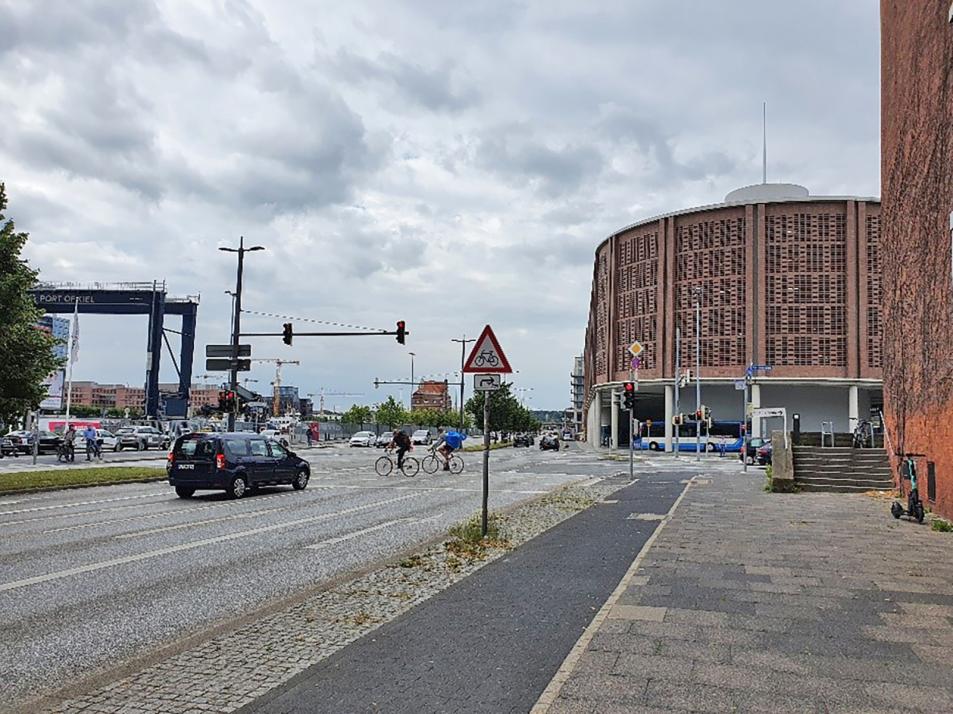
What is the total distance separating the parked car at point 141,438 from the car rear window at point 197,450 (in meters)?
31.9

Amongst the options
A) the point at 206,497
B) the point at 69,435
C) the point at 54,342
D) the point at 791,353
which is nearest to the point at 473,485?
the point at 206,497

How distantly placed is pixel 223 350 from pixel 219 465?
45.3 feet

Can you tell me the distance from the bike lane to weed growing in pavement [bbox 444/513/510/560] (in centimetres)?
55

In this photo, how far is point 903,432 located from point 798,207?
5607cm

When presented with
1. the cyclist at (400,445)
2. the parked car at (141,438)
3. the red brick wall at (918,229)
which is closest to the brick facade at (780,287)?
the parked car at (141,438)

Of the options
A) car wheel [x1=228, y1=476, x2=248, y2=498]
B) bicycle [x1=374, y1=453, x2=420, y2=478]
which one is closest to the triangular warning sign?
car wheel [x1=228, y1=476, x2=248, y2=498]

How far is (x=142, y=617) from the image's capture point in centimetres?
722

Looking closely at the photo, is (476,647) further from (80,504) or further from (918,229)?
(918,229)

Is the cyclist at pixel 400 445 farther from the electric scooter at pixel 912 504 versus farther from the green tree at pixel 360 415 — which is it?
the green tree at pixel 360 415

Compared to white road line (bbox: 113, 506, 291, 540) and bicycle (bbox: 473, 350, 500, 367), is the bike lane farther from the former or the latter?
white road line (bbox: 113, 506, 291, 540)

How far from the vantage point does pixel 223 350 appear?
3228 centimetres

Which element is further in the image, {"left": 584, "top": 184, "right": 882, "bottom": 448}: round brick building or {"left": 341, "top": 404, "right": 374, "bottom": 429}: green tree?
{"left": 341, "top": 404, "right": 374, "bottom": 429}: green tree

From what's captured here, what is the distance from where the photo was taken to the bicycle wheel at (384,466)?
1088 inches

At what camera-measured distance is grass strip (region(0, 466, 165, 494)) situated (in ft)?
68.9
